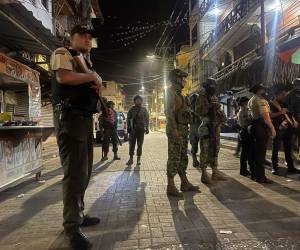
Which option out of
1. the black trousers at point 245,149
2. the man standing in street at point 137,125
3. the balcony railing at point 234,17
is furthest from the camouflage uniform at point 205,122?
the balcony railing at point 234,17

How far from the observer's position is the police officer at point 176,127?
6359 mm

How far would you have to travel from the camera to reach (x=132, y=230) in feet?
14.7

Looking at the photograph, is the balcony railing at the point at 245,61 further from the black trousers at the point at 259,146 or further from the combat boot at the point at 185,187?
the combat boot at the point at 185,187

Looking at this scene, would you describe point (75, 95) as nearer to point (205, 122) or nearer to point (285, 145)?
point (205, 122)

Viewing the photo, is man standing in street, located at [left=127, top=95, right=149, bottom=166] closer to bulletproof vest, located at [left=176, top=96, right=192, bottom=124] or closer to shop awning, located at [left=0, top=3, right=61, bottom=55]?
shop awning, located at [left=0, top=3, right=61, bottom=55]

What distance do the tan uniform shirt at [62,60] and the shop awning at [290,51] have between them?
25.0 ft

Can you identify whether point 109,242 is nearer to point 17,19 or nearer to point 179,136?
point 179,136

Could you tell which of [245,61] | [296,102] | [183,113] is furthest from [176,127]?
[245,61]

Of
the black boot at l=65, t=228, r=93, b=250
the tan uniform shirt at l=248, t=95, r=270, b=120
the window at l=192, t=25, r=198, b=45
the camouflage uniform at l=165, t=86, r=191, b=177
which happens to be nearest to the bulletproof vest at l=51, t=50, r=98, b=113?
the black boot at l=65, t=228, r=93, b=250

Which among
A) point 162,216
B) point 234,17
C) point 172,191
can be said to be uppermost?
point 234,17

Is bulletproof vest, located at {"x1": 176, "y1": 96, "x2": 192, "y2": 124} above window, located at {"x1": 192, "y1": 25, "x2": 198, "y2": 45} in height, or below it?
below

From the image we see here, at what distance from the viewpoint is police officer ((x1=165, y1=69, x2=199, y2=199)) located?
6359mm

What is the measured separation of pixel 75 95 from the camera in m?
3.86

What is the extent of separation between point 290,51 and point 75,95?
327 inches
